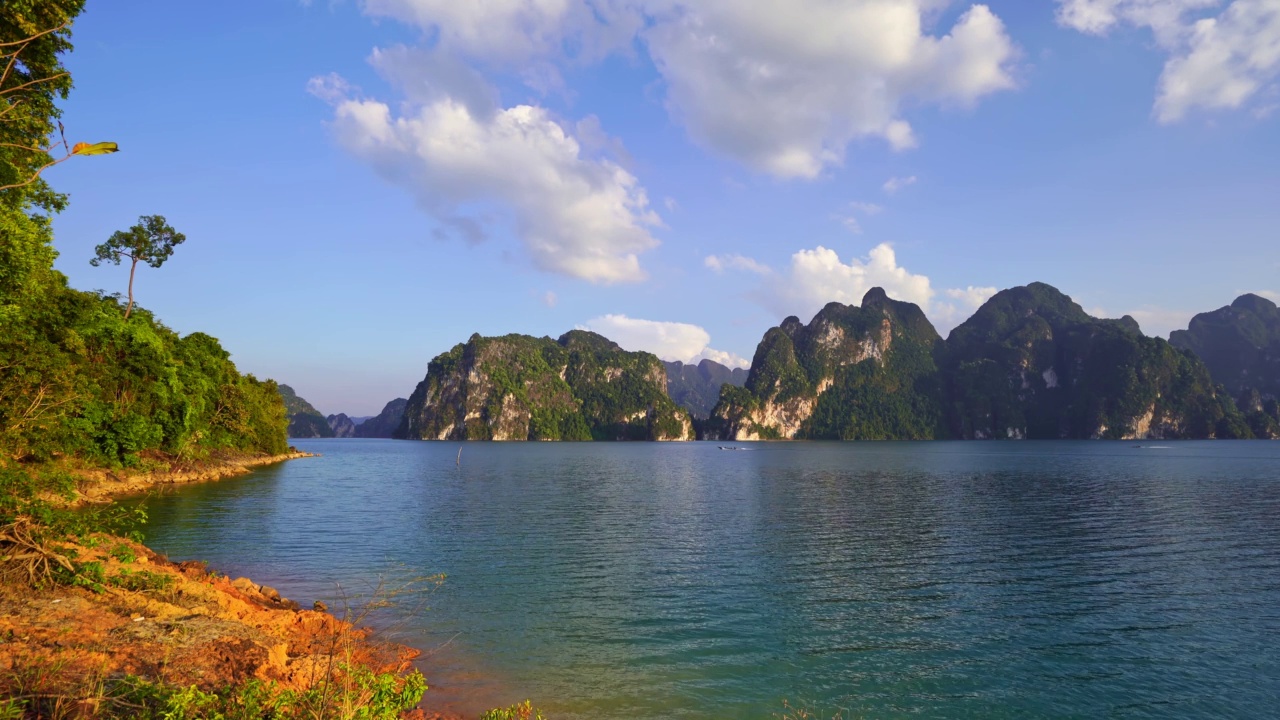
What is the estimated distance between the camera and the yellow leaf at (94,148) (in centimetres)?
861

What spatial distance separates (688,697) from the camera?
14.0 metres

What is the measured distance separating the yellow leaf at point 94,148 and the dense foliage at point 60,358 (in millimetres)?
901

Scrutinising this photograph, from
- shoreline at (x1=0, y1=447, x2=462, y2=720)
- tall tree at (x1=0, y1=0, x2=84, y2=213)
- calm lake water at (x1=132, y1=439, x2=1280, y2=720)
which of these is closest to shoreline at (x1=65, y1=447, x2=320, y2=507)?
calm lake water at (x1=132, y1=439, x2=1280, y2=720)

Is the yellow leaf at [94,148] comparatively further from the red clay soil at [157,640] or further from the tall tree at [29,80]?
the tall tree at [29,80]

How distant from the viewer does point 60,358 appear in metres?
33.6

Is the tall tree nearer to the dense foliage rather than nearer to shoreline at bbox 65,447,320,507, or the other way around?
the dense foliage

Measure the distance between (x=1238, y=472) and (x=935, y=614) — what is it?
92.1 meters

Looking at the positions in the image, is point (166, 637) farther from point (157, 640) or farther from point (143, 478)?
point (143, 478)

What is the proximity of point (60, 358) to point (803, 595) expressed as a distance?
1593 inches

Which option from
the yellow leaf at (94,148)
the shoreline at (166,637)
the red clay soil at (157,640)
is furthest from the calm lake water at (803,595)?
the yellow leaf at (94,148)

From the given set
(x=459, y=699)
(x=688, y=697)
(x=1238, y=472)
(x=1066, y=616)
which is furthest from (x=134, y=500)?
(x=1238, y=472)

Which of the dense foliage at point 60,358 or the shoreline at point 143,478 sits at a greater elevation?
the dense foliage at point 60,358

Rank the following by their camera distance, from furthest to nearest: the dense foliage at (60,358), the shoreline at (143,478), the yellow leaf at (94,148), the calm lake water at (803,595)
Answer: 1. the shoreline at (143,478)
2. the dense foliage at (60,358)
3. the calm lake water at (803,595)
4. the yellow leaf at (94,148)

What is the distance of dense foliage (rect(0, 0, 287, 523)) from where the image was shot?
1834 centimetres
